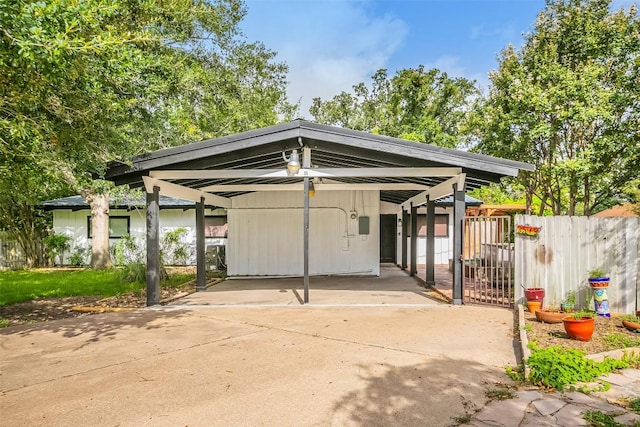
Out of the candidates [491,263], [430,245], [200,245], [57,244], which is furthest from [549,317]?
[57,244]

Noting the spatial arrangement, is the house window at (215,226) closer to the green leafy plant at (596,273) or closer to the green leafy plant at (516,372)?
the green leafy plant at (596,273)

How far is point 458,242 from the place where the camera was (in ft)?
23.9

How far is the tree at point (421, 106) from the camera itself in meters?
22.1

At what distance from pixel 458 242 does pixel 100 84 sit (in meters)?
6.28

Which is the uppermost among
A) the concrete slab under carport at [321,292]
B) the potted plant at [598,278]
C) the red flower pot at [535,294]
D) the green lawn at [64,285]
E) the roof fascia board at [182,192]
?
the roof fascia board at [182,192]

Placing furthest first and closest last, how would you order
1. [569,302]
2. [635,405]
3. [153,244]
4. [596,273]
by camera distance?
[153,244]
[569,302]
[596,273]
[635,405]

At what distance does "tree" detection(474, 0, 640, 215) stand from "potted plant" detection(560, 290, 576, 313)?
5.76m

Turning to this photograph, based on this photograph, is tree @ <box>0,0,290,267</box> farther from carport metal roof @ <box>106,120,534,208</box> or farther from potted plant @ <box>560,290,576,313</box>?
potted plant @ <box>560,290,576,313</box>

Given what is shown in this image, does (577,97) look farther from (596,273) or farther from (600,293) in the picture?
(600,293)

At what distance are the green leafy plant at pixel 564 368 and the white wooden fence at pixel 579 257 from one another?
2.82 m

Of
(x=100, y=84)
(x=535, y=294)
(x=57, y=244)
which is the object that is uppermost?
(x=100, y=84)

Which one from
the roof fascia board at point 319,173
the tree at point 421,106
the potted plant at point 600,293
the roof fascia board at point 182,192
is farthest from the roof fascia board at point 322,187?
the tree at point 421,106

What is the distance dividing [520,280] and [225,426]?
227 inches

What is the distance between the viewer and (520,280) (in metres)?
6.91
